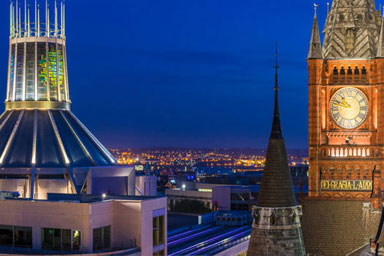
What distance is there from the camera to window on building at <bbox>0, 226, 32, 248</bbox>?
48.0m

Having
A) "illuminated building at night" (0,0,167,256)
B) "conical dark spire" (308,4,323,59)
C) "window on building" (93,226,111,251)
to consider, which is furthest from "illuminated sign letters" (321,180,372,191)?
"window on building" (93,226,111,251)

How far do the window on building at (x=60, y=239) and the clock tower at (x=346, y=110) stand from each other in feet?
94.2

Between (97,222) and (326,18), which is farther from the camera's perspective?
(326,18)

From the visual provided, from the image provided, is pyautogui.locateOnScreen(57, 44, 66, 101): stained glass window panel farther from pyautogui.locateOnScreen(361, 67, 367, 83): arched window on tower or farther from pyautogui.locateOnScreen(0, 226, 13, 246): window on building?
pyautogui.locateOnScreen(361, 67, 367, 83): arched window on tower

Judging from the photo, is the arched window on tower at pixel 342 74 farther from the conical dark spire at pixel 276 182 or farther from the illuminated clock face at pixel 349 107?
the conical dark spire at pixel 276 182

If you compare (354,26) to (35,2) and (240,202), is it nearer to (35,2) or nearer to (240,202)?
(35,2)

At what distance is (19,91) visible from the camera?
69.7 m

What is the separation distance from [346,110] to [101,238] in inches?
1231

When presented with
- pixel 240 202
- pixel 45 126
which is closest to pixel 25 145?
pixel 45 126

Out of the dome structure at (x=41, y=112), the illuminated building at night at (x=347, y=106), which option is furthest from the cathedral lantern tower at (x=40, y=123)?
the illuminated building at night at (x=347, y=106)

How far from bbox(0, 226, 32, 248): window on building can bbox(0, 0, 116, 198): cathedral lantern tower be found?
469 inches

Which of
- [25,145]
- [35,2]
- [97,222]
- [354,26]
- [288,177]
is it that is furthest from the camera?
[35,2]

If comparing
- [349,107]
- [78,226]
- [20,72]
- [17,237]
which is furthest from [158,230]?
[20,72]

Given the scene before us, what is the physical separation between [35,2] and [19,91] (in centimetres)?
1090
